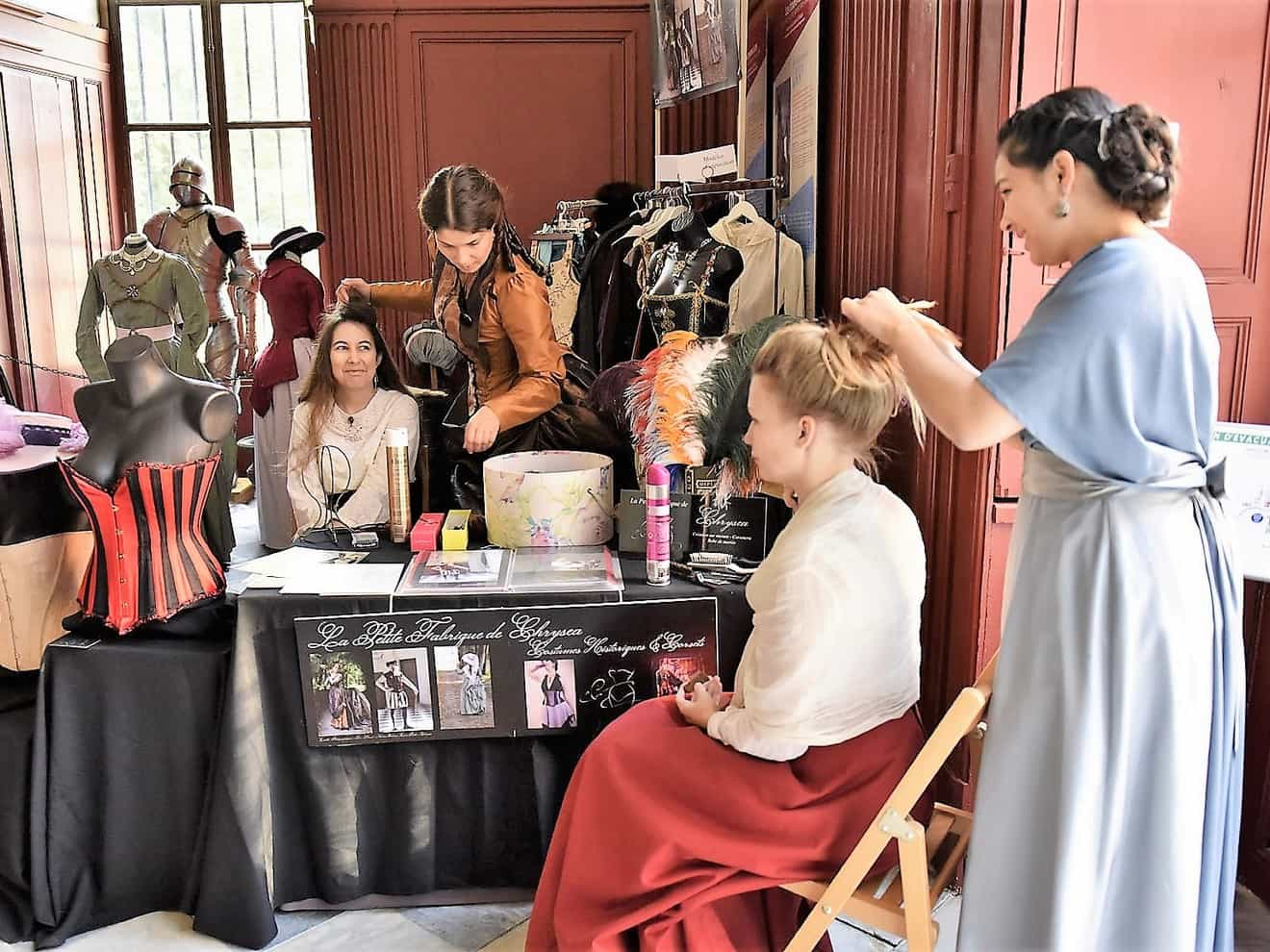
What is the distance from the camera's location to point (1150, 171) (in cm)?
130

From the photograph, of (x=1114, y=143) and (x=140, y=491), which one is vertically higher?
(x=1114, y=143)

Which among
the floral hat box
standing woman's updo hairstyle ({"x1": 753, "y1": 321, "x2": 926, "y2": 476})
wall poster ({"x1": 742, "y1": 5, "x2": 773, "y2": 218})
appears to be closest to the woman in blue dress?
standing woman's updo hairstyle ({"x1": 753, "y1": 321, "x2": 926, "y2": 476})

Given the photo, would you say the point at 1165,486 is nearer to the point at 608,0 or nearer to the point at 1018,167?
the point at 1018,167

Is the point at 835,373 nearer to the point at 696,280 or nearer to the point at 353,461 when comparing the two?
the point at 696,280

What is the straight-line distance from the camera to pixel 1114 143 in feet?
4.24

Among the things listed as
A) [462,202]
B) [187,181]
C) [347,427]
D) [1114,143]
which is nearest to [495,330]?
[462,202]

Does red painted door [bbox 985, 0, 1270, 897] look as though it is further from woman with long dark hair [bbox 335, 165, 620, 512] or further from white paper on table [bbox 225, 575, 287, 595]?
white paper on table [bbox 225, 575, 287, 595]

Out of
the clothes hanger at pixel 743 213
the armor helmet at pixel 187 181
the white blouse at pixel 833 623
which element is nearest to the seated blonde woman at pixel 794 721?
the white blouse at pixel 833 623

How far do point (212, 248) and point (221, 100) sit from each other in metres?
1.34

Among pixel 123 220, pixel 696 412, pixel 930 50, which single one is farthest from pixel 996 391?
pixel 123 220

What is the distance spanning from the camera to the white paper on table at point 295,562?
223 cm

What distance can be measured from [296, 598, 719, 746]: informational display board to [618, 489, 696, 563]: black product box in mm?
210

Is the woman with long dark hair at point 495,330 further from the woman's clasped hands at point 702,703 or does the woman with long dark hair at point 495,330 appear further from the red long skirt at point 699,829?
the red long skirt at point 699,829

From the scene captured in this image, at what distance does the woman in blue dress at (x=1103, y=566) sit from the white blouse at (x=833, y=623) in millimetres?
185
